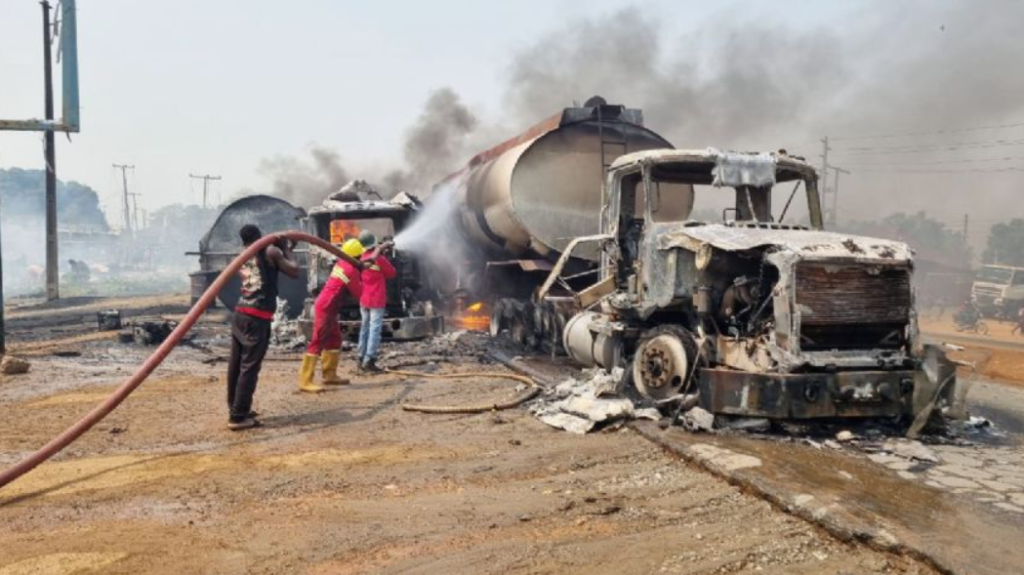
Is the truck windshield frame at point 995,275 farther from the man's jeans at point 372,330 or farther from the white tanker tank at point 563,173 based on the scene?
the man's jeans at point 372,330

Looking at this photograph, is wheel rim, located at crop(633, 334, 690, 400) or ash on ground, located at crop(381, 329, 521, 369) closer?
wheel rim, located at crop(633, 334, 690, 400)

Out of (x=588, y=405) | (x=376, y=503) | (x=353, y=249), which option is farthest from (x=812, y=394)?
(x=353, y=249)

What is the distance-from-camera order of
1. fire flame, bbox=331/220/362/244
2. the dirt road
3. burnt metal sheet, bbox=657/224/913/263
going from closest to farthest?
1. the dirt road
2. burnt metal sheet, bbox=657/224/913/263
3. fire flame, bbox=331/220/362/244

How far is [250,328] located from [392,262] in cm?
522

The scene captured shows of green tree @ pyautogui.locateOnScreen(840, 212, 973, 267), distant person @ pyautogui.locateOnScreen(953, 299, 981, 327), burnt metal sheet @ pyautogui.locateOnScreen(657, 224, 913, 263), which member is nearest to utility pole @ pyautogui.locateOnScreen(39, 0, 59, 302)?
burnt metal sheet @ pyautogui.locateOnScreen(657, 224, 913, 263)

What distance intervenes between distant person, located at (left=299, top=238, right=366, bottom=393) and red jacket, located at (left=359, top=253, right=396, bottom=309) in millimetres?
623

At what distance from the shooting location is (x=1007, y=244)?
40.6 m

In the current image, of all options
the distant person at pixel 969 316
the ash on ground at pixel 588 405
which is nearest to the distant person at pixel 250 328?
the ash on ground at pixel 588 405

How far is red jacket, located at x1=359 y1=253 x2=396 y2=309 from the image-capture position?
8.71 metres

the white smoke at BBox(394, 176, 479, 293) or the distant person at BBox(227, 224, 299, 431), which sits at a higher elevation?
the white smoke at BBox(394, 176, 479, 293)

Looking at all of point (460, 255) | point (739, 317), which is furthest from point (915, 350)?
point (460, 255)

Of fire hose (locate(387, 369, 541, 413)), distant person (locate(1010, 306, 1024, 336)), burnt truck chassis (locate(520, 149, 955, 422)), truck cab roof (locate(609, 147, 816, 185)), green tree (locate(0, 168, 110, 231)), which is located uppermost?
green tree (locate(0, 168, 110, 231))

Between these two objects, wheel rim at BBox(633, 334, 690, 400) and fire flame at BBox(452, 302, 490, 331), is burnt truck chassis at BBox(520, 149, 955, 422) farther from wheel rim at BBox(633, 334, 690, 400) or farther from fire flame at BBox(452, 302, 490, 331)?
fire flame at BBox(452, 302, 490, 331)

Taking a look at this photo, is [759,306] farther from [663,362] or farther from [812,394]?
[663,362]
